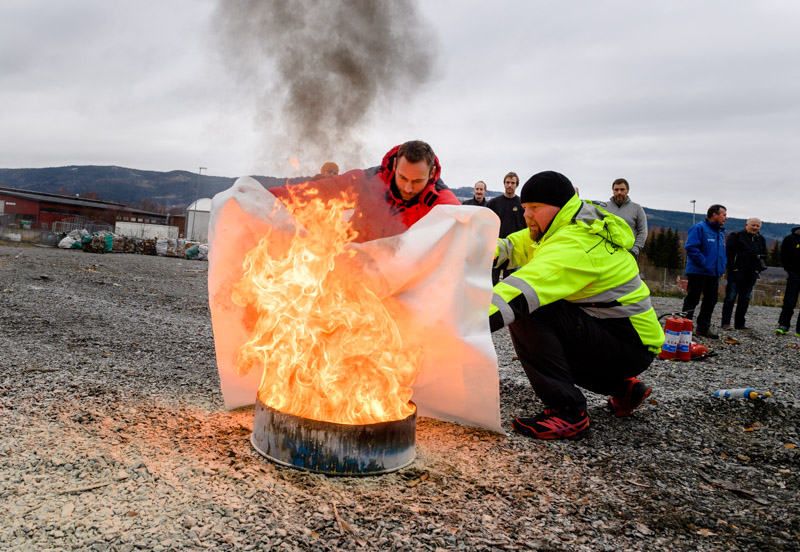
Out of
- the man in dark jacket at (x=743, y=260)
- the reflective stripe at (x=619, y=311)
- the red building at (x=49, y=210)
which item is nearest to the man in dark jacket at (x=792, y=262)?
the man in dark jacket at (x=743, y=260)

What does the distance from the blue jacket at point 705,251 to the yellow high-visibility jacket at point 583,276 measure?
5184 millimetres

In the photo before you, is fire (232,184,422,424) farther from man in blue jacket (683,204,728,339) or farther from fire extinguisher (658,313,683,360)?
man in blue jacket (683,204,728,339)

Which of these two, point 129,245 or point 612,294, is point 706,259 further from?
point 129,245

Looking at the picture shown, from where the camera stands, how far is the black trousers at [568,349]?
3287mm

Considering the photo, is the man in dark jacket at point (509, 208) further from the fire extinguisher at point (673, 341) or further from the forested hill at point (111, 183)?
the forested hill at point (111, 183)

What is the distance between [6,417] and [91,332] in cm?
265

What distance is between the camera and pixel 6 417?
2.91 meters

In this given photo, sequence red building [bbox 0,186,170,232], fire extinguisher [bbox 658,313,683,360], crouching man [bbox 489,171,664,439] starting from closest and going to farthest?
crouching man [bbox 489,171,664,439] → fire extinguisher [bbox 658,313,683,360] → red building [bbox 0,186,170,232]

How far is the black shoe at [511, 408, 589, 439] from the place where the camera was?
326 centimetres

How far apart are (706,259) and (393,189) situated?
6.34m

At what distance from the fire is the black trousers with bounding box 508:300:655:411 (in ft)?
2.52

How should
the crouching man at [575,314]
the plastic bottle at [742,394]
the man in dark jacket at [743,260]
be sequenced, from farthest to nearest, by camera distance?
the man in dark jacket at [743,260]
the plastic bottle at [742,394]
the crouching man at [575,314]

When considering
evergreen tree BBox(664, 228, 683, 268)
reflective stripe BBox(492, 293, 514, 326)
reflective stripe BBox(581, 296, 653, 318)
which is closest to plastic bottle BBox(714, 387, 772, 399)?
reflective stripe BBox(581, 296, 653, 318)

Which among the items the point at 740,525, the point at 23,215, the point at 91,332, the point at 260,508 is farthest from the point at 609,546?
the point at 23,215
